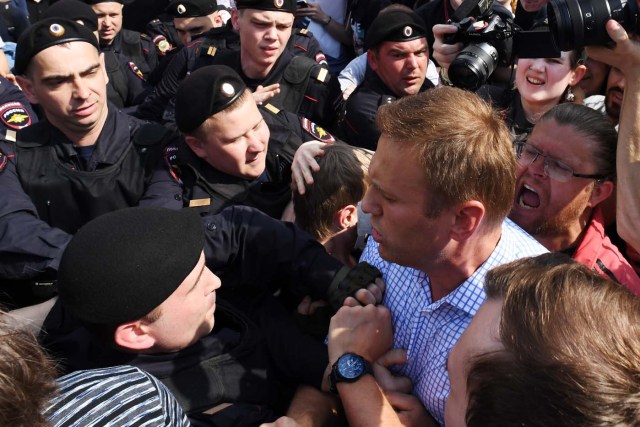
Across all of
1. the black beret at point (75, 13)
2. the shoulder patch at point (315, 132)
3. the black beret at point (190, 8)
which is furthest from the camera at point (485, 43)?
the black beret at point (190, 8)

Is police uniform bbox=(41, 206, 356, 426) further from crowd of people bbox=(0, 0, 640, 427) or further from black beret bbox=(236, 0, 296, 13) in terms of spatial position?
black beret bbox=(236, 0, 296, 13)

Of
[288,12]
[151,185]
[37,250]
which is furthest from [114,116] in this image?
[288,12]

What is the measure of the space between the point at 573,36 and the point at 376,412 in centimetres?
133

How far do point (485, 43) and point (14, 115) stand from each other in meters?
2.70

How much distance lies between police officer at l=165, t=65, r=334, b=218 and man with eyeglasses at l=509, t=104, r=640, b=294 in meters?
1.16

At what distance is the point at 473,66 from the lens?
8.70ft

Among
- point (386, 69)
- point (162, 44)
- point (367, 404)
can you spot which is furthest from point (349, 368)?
point (162, 44)

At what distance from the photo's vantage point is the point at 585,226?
232 cm

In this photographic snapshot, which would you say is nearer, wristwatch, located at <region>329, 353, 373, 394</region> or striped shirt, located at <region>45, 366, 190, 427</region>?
striped shirt, located at <region>45, 366, 190, 427</region>

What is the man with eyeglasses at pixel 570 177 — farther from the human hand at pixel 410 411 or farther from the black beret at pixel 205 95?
the black beret at pixel 205 95

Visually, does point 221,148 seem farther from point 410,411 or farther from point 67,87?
point 410,411

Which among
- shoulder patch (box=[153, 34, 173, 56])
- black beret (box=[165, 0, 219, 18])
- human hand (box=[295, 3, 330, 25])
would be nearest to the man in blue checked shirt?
human hand (box=[295, 3, 330, 25])

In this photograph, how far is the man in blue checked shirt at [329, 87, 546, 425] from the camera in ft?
5.51

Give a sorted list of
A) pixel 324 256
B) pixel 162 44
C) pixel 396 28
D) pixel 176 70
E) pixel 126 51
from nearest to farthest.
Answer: pixel 324 256, pixel 396 28, pixel 176 70, pixel 126 51, pixel 162 44
